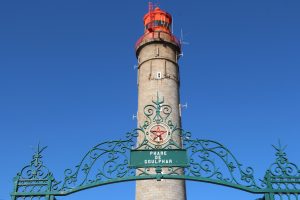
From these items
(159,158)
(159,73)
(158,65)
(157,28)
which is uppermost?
(157,28)

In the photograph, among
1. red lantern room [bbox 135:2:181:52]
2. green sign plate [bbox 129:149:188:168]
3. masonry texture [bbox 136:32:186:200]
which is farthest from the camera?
red lantern room [bbox 135:2:181:52]

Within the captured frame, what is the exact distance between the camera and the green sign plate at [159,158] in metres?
9.73

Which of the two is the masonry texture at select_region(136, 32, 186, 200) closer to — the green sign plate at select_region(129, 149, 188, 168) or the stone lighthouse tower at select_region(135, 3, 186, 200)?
the stone lighthouse tower at select_region(135, 3, 186, 200)

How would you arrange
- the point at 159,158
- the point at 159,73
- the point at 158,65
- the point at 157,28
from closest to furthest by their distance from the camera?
1. the point at 159,158
2. the point at 159,73
3. the point at 158,65
4. the point at 157,28

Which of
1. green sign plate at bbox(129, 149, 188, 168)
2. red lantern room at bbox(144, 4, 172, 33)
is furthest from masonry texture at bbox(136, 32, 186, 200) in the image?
green sign plate at bbox(129, 149, 188, 168)

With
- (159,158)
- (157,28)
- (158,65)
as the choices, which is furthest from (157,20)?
(159,158)

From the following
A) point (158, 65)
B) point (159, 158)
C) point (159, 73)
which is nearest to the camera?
point (159, 158)

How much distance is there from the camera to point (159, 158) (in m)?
9.80

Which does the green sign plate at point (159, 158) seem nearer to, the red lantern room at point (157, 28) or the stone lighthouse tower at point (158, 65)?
the stone lighthouse tower at point (158, 65)

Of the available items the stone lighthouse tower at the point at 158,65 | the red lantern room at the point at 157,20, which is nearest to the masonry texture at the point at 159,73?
the stone lighthouse tower at the point at 158,65

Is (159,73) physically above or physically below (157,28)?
below

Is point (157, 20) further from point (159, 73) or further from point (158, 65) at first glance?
point (159, 73)

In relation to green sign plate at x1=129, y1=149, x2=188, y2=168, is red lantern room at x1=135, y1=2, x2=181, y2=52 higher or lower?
higher

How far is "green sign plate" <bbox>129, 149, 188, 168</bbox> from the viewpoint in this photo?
973 cm
